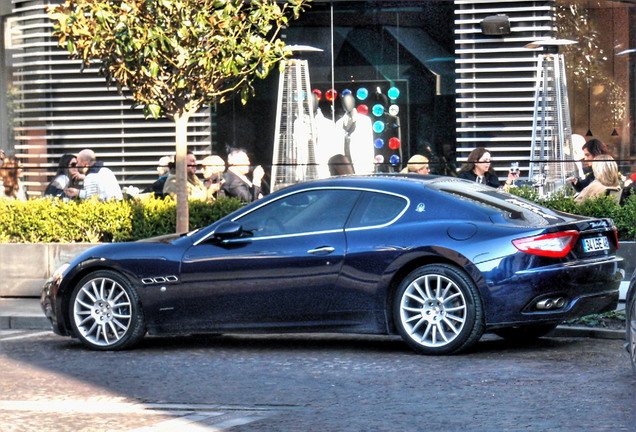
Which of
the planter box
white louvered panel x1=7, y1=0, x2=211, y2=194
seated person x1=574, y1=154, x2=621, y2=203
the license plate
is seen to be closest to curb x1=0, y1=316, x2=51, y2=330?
the planter box

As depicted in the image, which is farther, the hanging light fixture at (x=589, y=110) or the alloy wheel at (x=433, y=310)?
the hanging light fixture at (x=589, y=110)

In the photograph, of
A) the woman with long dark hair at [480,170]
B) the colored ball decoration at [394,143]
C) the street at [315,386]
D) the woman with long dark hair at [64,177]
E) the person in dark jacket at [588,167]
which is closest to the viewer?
the street at [315,386]

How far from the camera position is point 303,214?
34.0ft

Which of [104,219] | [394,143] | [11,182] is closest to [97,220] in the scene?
[104,219]

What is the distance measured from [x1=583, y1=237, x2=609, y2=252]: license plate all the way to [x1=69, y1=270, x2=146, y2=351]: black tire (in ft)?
11.6

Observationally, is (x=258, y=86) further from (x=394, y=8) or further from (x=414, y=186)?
(x=414, y=186)

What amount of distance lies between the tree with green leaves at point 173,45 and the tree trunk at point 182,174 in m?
0.01

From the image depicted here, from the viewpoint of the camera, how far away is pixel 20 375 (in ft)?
30.6

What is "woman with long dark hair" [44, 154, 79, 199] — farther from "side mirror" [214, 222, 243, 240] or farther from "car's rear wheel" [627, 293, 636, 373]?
"car's rear wheel" [627, 293, 636, 373]

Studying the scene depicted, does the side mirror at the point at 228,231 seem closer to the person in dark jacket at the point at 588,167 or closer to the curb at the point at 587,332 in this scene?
the curb at the point at 587,332

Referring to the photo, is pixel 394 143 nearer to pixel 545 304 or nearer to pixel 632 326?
pixel 545 304

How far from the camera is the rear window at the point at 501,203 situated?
32.6 feet

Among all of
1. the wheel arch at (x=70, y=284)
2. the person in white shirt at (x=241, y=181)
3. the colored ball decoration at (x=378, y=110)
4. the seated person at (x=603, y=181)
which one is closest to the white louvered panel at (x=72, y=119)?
the colored ball decoration at (x=378, y=110)

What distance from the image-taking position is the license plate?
9.90m
